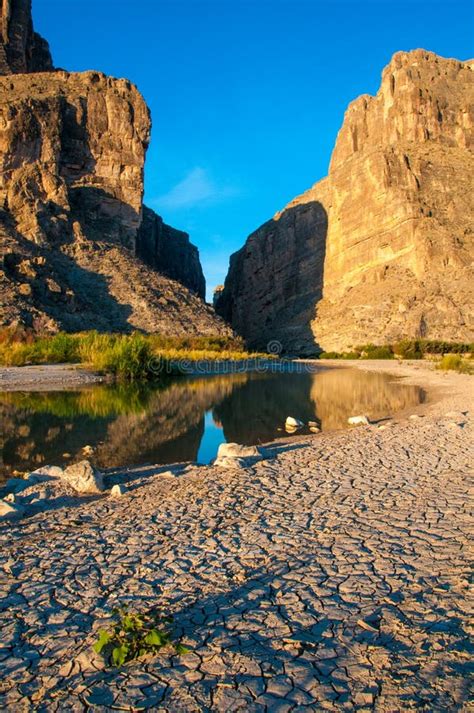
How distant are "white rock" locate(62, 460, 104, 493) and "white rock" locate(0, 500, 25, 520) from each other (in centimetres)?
100

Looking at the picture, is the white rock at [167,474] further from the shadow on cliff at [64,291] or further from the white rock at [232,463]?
the shadow on cliff at [64,291]

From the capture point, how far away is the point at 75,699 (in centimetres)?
229

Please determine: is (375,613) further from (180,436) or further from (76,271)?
(76,271)

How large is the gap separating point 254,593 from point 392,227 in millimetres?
63174

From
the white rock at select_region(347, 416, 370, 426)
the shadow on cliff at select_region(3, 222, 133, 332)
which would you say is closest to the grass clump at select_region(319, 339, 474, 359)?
the shadow on cliff at select_region(3, 222, 133, 332)

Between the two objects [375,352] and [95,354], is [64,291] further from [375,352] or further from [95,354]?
[375,352]

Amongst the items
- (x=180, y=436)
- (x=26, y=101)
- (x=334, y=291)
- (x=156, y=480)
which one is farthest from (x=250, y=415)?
(x=334, y=291)

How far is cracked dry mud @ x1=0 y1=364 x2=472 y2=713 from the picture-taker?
7.70 feet

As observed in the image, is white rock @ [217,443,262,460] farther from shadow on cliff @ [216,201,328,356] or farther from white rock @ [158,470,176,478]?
shadow on cliff @ [216,201,328,356]

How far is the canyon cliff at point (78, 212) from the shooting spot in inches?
1533

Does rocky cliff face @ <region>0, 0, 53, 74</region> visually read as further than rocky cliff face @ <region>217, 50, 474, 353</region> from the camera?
Yes

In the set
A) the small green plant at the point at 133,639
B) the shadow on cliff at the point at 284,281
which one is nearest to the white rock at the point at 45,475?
the small green plant at the point at 133,639

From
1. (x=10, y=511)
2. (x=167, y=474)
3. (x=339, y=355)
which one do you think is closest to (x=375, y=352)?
(x=339, y=355)

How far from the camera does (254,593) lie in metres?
3.30
